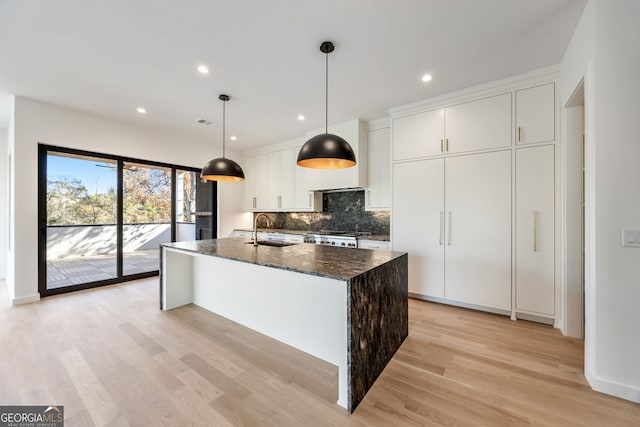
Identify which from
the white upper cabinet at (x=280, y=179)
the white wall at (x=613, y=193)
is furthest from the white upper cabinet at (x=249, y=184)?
the white wall at (x=613, y=193)

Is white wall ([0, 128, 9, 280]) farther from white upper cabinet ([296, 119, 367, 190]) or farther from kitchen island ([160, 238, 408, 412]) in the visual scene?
white upper cabinet ([296, 119, 367, 190])

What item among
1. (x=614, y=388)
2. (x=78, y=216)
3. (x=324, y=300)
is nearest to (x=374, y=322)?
(x=324, y=300)

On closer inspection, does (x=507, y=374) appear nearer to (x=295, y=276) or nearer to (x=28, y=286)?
(x=295, y=276)

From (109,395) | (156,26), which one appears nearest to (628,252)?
(109,395)

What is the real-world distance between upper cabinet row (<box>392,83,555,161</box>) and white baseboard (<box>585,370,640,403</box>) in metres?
2.20

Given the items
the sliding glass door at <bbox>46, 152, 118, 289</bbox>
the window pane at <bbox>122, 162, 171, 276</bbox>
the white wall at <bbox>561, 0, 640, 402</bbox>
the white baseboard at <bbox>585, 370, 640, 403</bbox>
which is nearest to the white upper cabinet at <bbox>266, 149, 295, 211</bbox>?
the window pane at <bbox>122, 162, 171, 276</bbox>

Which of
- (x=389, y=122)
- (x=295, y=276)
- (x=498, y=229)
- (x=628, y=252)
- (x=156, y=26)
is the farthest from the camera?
(x=389, y=122)

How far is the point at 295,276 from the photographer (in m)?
2.18

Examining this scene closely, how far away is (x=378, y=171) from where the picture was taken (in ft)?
13.4

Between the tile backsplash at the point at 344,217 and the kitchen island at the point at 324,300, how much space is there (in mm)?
1959

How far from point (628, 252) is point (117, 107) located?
217 inches

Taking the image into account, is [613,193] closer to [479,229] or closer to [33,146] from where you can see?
[479,229]

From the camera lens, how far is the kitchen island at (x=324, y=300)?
62.2 inches

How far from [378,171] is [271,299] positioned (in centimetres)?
268
